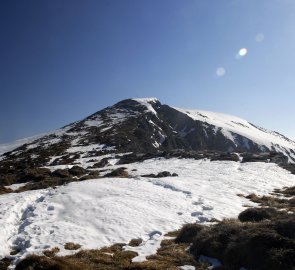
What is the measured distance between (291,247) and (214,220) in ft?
36.0

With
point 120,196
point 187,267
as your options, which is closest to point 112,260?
point 187,267

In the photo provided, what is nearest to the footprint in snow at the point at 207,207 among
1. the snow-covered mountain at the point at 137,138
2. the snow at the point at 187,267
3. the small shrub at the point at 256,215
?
the small shrub at the point at 256,215

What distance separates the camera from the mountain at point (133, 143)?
69000 mm

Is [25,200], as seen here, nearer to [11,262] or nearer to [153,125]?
[11,262]

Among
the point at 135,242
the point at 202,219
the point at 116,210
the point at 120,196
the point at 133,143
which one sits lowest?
the point at 202,219

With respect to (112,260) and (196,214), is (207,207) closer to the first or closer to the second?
(196,214)

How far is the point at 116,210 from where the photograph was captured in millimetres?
25672

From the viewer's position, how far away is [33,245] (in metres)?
18.5

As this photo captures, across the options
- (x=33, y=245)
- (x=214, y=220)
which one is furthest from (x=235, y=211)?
(x=33, y=245)

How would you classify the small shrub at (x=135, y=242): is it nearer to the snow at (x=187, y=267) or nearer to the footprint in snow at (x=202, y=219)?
the snow at (x=187, y=267)

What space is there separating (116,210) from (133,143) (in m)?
65.4

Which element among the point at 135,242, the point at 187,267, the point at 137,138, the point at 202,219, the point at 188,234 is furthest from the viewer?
the point at 137,138

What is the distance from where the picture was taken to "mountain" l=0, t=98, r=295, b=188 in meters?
69.0

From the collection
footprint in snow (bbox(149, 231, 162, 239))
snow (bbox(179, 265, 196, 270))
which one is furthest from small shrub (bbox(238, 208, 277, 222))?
snow (bbox(179, 265, 196, 270))
